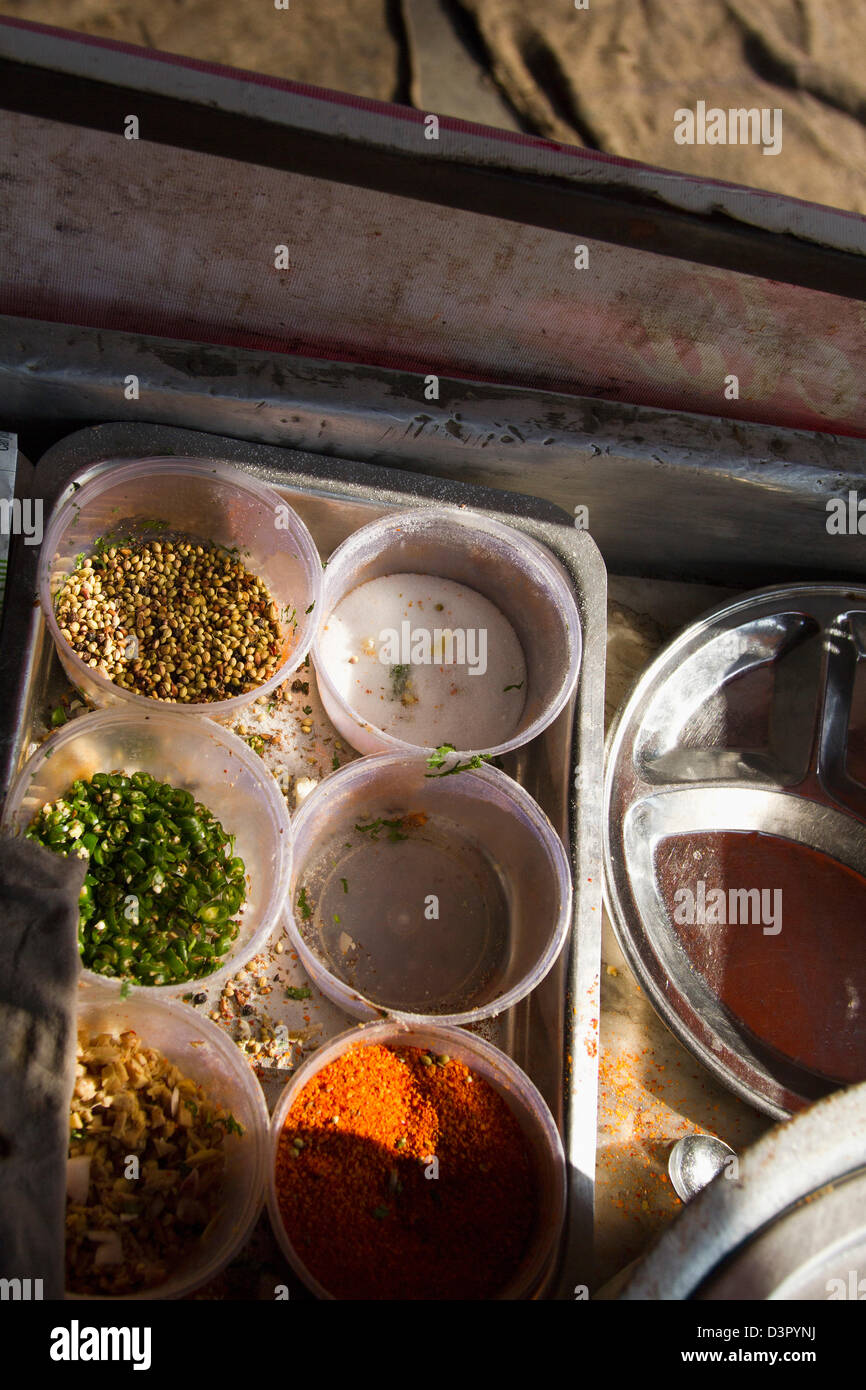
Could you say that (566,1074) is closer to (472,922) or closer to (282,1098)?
(472,922)

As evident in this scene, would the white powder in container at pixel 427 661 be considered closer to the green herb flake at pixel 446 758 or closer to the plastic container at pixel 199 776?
the green herb flake at pixel 446 758

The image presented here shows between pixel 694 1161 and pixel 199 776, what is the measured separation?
123cm

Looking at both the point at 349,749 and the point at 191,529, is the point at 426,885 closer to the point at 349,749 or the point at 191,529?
the point at 349,749

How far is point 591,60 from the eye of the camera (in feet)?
12.6

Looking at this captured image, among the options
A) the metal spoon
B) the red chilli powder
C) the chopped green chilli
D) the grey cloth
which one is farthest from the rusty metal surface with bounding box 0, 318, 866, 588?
the metal spoon

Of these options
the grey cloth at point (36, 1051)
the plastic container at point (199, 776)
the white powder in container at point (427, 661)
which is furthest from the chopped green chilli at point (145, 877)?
the white powder in container at point (427, 661)

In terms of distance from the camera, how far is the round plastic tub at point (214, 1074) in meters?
1.46

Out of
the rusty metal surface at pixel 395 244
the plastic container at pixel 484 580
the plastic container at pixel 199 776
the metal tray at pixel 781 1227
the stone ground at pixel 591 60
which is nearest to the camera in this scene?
the metal tray at pixel 781 1227

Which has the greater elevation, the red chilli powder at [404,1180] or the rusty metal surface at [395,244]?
the rusty metal surface at [395,244]

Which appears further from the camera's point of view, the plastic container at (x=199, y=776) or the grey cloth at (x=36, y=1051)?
the plastic container at (x=199, y=776)

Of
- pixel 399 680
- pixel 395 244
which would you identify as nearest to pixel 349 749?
pixel 399 680

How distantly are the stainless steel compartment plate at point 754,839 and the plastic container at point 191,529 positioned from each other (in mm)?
739

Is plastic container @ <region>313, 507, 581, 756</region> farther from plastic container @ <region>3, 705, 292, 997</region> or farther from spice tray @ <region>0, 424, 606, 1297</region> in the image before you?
plastic container @ <region>3, 705, 292, 997</region>
